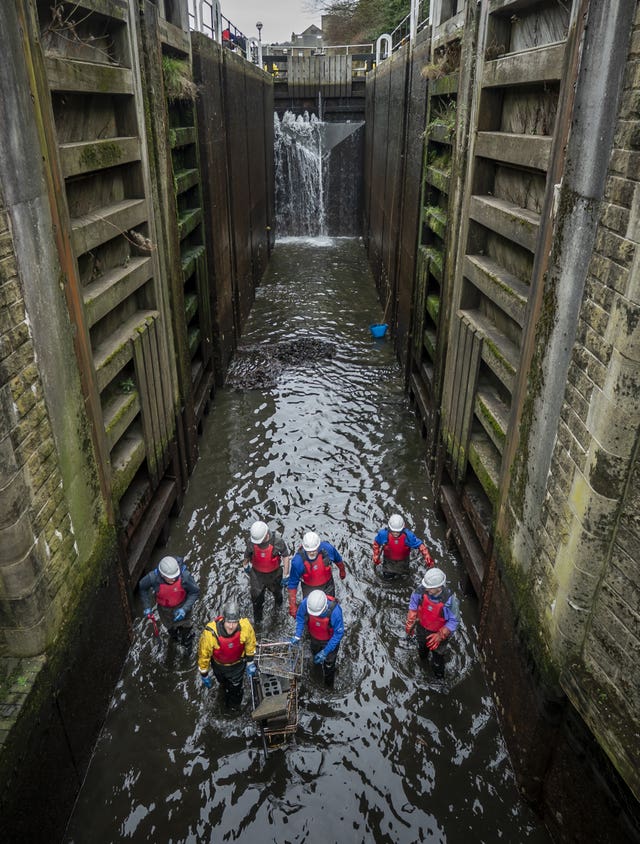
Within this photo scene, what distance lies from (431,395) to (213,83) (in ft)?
24.3

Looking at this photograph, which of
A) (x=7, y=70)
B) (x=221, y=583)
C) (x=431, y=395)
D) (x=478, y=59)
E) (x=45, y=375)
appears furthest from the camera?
(x=431, y=395)

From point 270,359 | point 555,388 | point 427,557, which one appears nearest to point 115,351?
point 427,557

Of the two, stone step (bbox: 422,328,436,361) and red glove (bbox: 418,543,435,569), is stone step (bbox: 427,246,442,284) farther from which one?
red glove (bbox: 418,543,435,569)

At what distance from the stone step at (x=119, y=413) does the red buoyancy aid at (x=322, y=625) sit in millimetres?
2857

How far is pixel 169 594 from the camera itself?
6668 mm

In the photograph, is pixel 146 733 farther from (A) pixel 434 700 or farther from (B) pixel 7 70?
(B) pixel 7 70

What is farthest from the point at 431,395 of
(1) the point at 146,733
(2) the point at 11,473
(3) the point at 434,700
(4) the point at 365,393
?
(2) the point at 11,473

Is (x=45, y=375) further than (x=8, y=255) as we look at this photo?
Yes

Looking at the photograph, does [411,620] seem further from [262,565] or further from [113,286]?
[113,286]

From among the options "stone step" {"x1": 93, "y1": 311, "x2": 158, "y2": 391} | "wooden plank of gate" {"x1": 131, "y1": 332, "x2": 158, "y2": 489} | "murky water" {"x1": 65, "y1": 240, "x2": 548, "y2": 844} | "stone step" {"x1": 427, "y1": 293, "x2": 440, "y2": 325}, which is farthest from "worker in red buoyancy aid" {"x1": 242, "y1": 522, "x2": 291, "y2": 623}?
"stone step" {"x1": 427, "y1": 293, "x2": 440, "y2": 325}

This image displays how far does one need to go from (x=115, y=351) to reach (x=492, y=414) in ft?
13.8

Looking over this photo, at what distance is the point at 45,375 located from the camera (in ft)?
15.9

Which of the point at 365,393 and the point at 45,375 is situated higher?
the point at 45,375

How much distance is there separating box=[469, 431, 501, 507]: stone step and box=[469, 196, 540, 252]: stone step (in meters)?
2.46
